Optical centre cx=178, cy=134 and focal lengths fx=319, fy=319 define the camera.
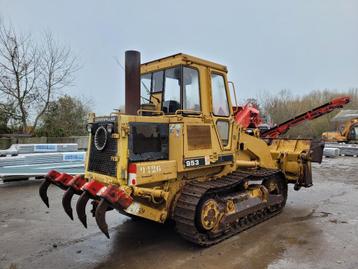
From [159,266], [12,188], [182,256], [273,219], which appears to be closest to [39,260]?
[159,266]

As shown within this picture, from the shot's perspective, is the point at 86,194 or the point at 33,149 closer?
the point at 86,194

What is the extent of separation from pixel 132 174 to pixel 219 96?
2.28m

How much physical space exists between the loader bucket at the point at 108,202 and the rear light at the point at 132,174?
29 centimetres

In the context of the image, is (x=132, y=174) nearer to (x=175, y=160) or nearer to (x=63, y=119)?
(x=175, y=160)

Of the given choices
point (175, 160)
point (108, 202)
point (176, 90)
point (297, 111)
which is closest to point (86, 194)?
point (108, 202)

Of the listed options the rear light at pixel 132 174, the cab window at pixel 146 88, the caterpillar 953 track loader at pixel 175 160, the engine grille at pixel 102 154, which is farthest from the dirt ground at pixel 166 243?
the cab window at pixel 146 88

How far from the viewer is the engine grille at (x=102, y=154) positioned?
463 centimetres

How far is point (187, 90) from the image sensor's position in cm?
523

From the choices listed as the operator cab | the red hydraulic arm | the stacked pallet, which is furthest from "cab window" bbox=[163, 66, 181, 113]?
the stacked pallet

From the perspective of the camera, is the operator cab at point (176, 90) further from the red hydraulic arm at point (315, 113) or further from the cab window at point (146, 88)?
the red hydraulic arm at point (315, 113)

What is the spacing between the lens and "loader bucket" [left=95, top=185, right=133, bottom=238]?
388cm

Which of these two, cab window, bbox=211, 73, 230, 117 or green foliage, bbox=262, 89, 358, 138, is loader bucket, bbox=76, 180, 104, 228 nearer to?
cab window, bbox=211, 73, 230, 117

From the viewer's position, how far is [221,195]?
538cm

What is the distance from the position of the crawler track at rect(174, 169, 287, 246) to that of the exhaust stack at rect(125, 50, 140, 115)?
4.92ft
